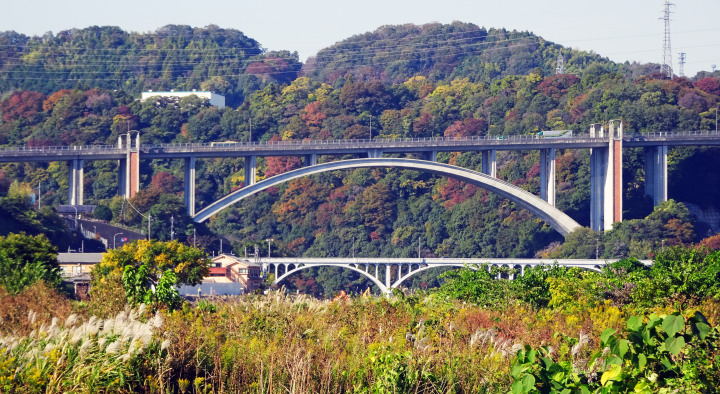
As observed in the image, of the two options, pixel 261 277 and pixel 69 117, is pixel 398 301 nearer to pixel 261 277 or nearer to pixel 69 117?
pixel 261 277

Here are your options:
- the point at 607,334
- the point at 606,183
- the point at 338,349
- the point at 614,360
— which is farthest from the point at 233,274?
the point at 607,334

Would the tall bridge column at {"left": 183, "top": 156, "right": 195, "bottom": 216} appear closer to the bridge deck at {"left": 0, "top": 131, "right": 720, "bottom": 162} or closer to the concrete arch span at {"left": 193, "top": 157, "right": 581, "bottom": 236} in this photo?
the bridge deck at {"left": 0, "top": 131, "right": 720, "bottom": 162}

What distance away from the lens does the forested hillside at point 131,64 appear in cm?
13462

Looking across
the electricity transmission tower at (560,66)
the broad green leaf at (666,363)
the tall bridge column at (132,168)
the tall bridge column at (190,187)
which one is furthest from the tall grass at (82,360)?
the electricity transmission tower at (560,66)

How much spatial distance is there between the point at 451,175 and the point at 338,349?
61825mm

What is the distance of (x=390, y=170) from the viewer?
93.4 meters

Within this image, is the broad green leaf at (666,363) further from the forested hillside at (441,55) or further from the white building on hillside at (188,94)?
the forested hillside at (441,55)

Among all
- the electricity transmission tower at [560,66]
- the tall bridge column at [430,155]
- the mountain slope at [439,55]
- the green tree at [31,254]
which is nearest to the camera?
the green tree at [31,254]

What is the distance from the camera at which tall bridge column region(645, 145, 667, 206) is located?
76838mm

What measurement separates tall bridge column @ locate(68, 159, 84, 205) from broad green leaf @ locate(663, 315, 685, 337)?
2743 inches

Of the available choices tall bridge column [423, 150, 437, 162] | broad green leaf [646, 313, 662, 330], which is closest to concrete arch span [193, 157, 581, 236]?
tall bridge column [423, 150, 437, 162]

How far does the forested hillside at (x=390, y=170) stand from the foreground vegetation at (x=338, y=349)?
182 feet

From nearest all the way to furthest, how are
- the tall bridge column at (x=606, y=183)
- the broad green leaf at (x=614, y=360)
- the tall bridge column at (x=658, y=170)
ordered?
the broad green leaf at (x=614, y=360) → the tall bridge column at (x=606, y=183) → the tall bridge column at (x=658, y=170)

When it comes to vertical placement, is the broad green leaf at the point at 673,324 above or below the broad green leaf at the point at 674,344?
above
